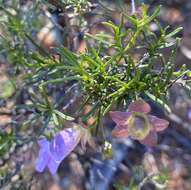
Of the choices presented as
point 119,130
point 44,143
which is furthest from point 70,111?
point 119,130

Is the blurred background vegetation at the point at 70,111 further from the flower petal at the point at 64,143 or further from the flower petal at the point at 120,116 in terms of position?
the flower petal at the point at 120,116

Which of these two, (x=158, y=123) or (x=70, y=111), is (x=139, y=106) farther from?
(x=70, y=111)

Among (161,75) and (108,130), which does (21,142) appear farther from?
(108,130)

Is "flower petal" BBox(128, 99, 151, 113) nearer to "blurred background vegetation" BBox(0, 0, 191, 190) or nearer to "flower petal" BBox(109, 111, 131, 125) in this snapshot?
"flower petal" BBox(109, 111, 131, 125)

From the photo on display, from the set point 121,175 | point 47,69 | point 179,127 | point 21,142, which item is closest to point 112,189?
point 121,175

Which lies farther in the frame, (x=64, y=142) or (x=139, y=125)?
(x=64, y=142)

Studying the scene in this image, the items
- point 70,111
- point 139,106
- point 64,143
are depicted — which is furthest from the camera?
point 70,111
